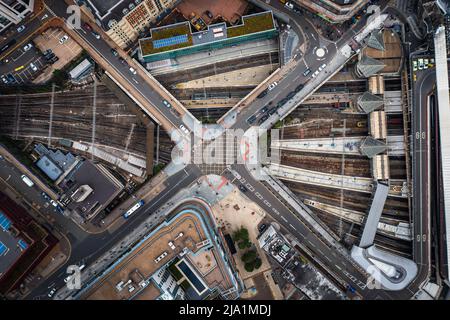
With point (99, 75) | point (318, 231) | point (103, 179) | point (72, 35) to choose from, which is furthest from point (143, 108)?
point (318, 231)

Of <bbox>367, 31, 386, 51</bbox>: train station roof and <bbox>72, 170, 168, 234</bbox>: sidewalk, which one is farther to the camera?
<bbox>72, 170, 168, 234</bbox>: sidewalk

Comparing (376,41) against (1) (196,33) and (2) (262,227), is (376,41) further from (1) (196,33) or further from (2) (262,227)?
(2) (262,227)

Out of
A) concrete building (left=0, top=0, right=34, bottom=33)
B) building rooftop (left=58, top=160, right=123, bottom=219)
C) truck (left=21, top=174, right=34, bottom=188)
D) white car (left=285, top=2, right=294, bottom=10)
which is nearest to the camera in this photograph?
concrete building (left=0, top=0, right=34, bottom=33)

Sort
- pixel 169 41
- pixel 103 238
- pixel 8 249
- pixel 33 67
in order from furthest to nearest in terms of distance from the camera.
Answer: pixel 33 67
pixel 169 41
pixel 103 238
pixel 8 249

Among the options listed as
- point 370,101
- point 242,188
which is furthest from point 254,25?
point 242,188

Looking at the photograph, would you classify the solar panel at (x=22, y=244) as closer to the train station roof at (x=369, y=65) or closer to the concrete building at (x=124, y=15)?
the concrete building at (x=124, y=15)

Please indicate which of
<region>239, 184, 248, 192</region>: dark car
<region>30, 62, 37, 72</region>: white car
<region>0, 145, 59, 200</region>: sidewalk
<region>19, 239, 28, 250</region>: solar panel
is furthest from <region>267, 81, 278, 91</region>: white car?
<region>19, 239, 28, 250</region>: solar panel

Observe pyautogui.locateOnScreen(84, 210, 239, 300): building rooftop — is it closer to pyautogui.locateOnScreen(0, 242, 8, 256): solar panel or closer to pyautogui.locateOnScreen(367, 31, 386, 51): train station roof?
pyautogui.locateOnScreen(0, 242, 8, 256): solar panel
